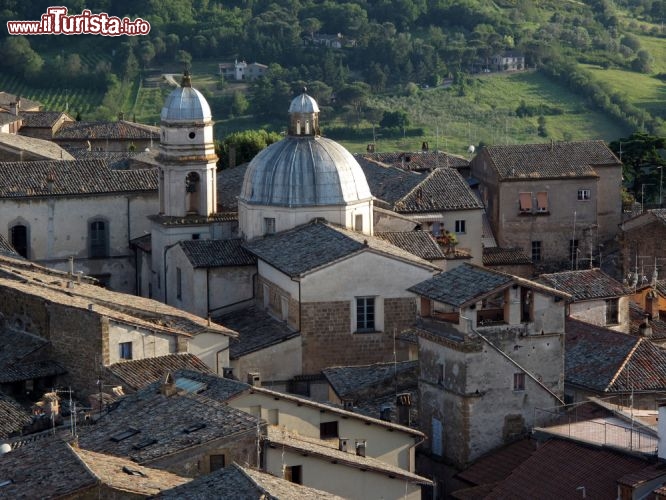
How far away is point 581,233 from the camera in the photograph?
8188 cm

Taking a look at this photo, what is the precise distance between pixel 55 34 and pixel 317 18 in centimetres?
1676

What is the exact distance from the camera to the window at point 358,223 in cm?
6400

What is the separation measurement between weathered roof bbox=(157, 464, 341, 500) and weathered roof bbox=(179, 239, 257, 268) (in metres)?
24.3

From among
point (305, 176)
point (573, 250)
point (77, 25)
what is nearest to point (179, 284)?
point (305, 176)

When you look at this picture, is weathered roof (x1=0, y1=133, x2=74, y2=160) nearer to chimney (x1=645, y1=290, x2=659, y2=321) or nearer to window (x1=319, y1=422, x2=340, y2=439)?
chimney (x1=645, y1=290, x2=659, y2=321)

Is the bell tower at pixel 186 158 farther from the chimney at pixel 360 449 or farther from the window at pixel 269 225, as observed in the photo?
the chimney at pixel 360 449

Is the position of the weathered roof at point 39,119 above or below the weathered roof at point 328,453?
below

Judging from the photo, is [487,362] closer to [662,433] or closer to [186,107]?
[662,433]

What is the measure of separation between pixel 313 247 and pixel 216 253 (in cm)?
430

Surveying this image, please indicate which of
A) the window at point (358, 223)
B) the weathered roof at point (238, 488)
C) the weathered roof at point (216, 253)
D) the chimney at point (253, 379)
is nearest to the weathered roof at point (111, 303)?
the chimney at point (253, 379)

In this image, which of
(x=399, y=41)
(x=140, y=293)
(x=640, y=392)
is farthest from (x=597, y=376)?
(x=399, y=41)

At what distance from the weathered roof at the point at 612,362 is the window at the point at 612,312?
17.1ft

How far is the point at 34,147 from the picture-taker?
83.5 m

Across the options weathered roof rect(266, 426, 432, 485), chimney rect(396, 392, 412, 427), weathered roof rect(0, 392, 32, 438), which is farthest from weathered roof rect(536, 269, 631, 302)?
weathered roof rect(0, 392, 32, 438)
